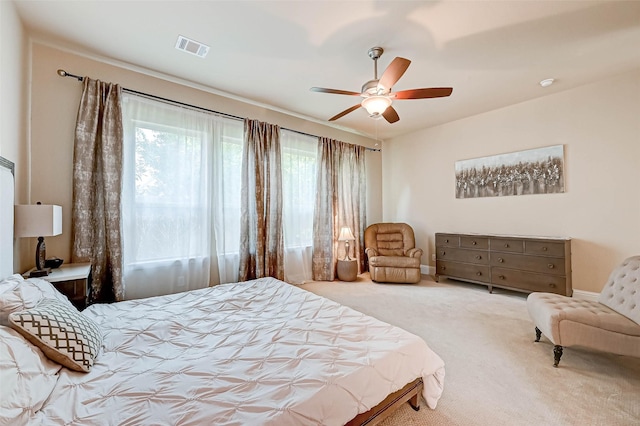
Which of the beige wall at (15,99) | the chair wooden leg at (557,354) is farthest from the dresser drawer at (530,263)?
the beige wall at (15,99)

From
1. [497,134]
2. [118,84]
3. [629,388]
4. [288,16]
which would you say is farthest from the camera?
[497,134]

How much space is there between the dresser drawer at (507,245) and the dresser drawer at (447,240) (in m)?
0.50

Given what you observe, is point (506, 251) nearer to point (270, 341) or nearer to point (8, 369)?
point (270, 341)

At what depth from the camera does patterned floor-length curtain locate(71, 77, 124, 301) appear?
269 centimetres

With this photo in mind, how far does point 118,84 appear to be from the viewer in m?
2.93

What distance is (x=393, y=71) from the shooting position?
2.21 metres

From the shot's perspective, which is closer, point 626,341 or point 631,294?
point 626,341

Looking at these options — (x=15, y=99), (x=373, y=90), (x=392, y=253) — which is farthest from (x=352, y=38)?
(x=392, y=253)

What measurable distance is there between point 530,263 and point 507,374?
7.53 ft

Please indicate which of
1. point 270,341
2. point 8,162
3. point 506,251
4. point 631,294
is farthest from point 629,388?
point 8,162

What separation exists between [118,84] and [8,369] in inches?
120

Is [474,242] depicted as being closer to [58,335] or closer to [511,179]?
[511,179]

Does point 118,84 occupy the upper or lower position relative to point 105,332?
upper

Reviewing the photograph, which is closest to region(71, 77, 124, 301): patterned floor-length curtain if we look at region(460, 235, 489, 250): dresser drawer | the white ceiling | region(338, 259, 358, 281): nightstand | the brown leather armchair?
the white ceiling
